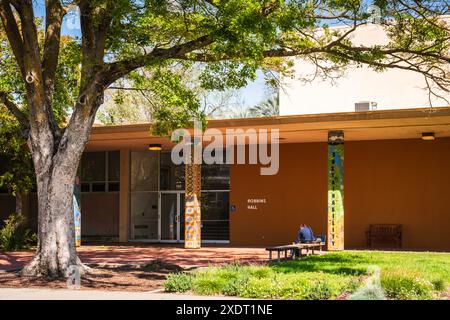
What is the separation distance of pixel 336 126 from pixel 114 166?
11757 mm

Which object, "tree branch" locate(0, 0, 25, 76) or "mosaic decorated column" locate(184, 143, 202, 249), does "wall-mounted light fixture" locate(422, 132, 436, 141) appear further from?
"tree branch" locate(0, 0, 25, 76)

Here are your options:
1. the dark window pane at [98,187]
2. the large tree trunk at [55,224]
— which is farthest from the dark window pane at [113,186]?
the large tree trunk at [55,224]

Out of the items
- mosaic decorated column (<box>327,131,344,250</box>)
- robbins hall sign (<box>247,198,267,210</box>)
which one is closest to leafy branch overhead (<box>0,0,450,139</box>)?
mosaic decorated column (<box>327,131,344,250</box>)

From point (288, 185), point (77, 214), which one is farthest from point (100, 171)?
point (288, 185)

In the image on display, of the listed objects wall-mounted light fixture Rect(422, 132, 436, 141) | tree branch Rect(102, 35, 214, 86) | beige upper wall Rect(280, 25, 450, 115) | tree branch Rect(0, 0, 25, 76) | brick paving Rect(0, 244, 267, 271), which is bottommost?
brick paving Rect(0, 244, 267, 271)

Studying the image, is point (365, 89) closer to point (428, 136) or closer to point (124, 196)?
point (428, 136)

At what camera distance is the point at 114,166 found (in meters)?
29.5

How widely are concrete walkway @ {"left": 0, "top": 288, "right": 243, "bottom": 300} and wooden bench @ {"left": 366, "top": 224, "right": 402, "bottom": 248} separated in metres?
13.8

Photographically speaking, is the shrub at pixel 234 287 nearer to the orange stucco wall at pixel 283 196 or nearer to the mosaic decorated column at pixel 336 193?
the mosaic decorated column at pixel 336 193

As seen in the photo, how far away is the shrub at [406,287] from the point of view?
35.5 ft

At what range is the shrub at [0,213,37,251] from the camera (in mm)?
23781
